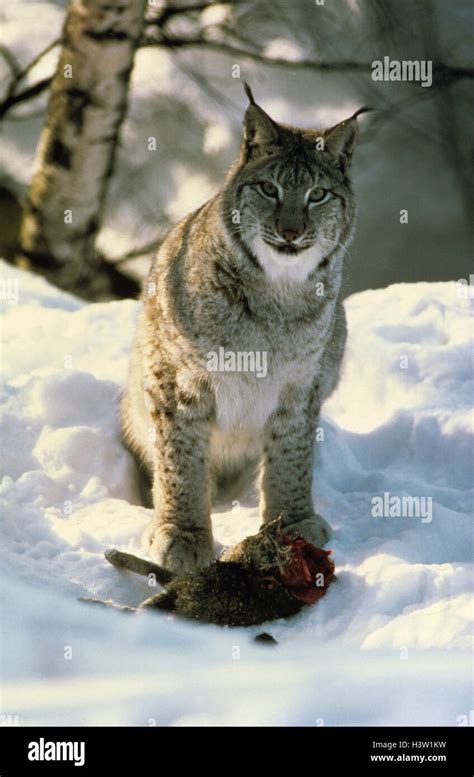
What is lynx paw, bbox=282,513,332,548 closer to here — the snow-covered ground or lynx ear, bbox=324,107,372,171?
the snow-covered ground

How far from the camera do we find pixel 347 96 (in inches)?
280

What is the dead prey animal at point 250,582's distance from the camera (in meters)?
3.48

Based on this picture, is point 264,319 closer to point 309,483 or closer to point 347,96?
point 309,483

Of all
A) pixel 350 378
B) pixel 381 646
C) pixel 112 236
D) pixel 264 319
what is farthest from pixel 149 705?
pixel 112 236

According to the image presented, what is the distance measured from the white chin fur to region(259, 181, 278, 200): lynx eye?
132mm

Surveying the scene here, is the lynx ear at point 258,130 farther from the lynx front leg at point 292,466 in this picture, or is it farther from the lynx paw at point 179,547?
the lynx paw at point 179,547

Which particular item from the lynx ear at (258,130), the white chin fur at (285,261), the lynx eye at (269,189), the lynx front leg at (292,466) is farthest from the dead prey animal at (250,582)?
the lynx ear at (258,130)

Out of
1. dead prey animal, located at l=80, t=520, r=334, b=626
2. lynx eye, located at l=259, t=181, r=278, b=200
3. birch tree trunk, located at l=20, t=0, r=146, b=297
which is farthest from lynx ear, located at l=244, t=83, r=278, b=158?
birch tree trunk, located at l=20, t=0, r=146, b=297

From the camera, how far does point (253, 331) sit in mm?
3896

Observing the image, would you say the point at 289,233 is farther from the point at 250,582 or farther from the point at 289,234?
the point at 250,582

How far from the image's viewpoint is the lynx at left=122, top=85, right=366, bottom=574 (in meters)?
3.84

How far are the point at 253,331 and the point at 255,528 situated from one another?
28.4 inches

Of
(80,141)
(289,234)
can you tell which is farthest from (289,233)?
(80,141)

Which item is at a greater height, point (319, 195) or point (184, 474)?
point (319, 195)
